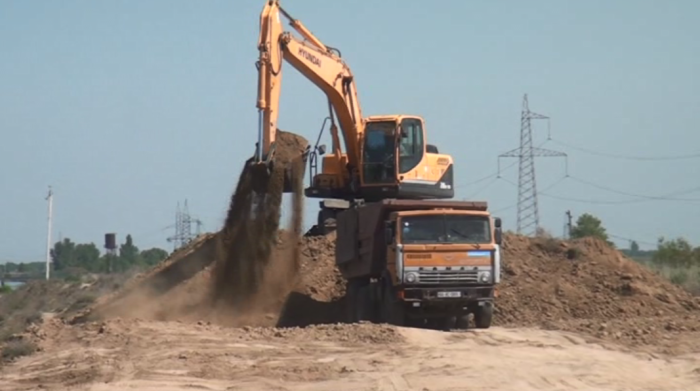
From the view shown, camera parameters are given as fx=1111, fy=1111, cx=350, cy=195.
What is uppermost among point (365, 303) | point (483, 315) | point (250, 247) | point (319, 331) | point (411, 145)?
point (411, 145)

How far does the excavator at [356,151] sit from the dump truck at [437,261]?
5139 mm

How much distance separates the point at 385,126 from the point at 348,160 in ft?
7.41

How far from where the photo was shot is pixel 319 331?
24375 mm

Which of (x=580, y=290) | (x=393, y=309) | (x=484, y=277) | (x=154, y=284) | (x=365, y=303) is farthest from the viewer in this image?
(x=154, y=284)

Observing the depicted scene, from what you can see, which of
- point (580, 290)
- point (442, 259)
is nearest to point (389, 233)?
point (442, 259)

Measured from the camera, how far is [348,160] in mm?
34094

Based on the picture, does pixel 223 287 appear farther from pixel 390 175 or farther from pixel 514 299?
pixel 514 299

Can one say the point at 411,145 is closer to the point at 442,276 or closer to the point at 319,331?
the point at 442,276

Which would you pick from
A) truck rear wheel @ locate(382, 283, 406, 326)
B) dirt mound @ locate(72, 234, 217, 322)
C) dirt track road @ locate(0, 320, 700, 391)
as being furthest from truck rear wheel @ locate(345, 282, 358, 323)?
dirt track road @ locate(0, 320, 700, 391)

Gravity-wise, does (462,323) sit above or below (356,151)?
below

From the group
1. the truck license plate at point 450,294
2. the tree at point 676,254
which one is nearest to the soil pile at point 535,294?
the truck license plate at point 450,294

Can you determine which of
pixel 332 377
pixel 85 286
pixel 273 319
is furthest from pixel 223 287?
pixel 85 286

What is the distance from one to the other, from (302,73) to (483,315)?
923 cm

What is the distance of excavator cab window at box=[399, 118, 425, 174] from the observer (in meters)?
32.4
